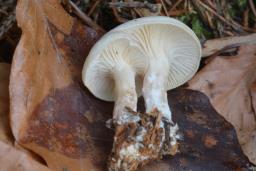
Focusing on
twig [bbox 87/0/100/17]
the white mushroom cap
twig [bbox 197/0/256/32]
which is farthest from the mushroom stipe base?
twig [bbox 197/0/256/32]

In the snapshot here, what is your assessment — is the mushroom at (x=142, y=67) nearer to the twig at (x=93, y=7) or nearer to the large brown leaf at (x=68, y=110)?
the large brown leaf at (x=68, y=110)

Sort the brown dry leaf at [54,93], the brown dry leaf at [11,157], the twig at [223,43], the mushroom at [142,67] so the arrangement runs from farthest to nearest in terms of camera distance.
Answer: the twig at [223,43], the mushroom at [142,67], the brown dry leaf at [54,93], the brown dry leaf at [11,157]

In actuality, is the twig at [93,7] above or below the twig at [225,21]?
above

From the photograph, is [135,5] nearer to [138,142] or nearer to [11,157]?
[138,142]

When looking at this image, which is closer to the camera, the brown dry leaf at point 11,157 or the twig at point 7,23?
the brown dry leaf at point 11,157

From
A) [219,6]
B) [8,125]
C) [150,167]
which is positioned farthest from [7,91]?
[219,6]

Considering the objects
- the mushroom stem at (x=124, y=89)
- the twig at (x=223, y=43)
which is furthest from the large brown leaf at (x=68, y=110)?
the twig at (x=223, y=43)

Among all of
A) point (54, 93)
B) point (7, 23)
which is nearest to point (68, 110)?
point (54, 93)
